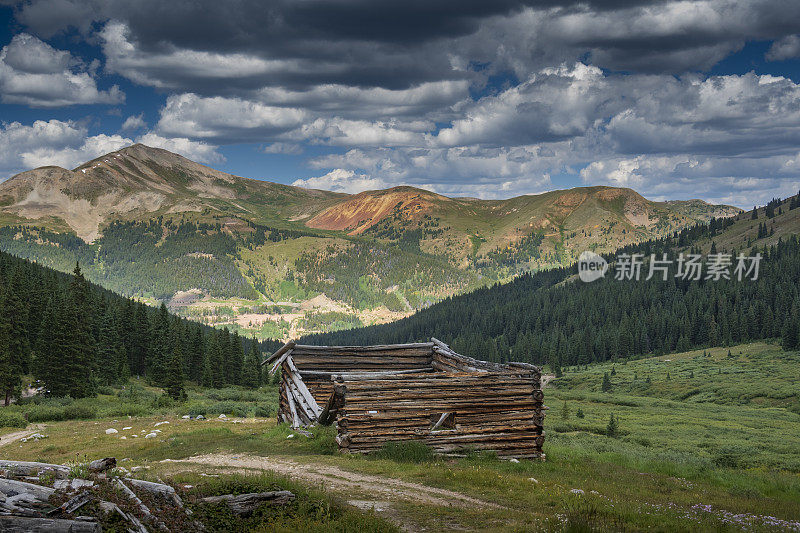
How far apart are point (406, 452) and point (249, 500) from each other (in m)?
8.20

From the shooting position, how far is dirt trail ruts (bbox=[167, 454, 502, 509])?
12656 mm

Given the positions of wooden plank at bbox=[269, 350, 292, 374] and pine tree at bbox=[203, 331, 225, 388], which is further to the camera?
pine tree at bbox=[203, 331, 225, 388]

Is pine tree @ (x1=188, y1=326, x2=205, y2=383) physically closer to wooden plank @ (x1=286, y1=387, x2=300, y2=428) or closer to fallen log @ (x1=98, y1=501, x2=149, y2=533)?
wooden plank @ (x1=286, y1=387, x2=300, y2=428)

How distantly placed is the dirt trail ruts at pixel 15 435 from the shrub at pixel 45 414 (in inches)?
162

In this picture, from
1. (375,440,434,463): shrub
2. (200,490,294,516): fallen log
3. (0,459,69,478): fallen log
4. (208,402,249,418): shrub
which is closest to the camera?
(0,459,69,478): fallen log

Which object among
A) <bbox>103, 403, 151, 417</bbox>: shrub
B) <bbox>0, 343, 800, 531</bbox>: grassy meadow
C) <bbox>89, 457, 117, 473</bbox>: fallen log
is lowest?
<bbox>103, 403, 151, 417</bbox>: shrub

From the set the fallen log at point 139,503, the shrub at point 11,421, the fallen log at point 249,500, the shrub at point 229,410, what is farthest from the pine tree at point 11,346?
the fallen log at point 139,503

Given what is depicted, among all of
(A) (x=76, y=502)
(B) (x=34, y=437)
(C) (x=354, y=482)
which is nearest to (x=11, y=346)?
(B) (x=34, y=437)

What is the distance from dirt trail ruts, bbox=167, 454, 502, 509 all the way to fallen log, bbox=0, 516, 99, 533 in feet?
21.1

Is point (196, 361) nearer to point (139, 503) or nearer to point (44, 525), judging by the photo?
point (139, 503)

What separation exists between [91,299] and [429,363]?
231ft

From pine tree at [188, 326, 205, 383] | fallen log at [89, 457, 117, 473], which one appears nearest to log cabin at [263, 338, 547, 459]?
fallen log at [89, 457, 117, 473]

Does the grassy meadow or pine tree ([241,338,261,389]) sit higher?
the grassy meadow

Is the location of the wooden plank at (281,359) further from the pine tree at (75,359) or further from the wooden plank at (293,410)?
the pine tree at (75,359)
